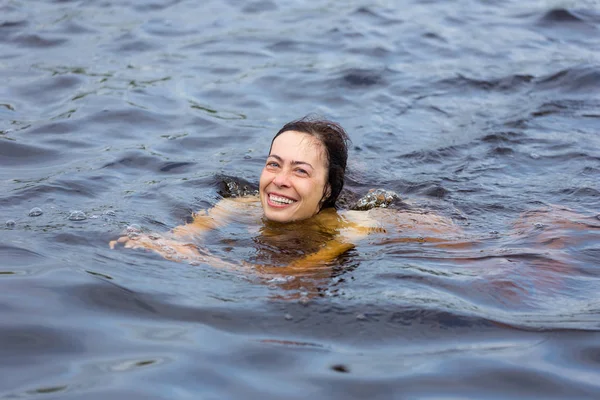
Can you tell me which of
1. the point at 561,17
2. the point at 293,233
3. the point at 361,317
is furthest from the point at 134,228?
the point at 561,17

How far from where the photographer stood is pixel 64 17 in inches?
514

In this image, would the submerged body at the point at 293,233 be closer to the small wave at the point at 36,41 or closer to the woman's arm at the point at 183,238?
the woman's arm at the point at 183,238

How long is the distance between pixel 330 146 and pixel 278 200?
59cm

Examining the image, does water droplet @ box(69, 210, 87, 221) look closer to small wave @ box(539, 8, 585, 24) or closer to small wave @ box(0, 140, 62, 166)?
small wave @ box(0, 140, 62, 166)

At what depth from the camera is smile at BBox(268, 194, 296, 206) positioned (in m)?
6.47

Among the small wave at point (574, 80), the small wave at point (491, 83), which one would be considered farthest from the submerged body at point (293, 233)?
the small wave at point (574, 80)

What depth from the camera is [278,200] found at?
6488mm

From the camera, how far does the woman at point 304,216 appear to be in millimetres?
6082

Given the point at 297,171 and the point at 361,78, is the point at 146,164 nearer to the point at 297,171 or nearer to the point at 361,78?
the point at 297,171

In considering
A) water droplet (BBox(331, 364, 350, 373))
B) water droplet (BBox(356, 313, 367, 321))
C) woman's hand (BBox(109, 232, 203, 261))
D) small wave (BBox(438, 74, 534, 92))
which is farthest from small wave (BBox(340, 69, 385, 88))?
water droplet (BBox(331, 364, 350, 373))

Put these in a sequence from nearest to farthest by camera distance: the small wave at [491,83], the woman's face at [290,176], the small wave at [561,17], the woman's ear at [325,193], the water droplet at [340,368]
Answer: the water droplet at [340,368]
the woman's face at [290,176]
the woman's ear at [325,193]
the small wave at [491,83]
the small wave at [561,17]

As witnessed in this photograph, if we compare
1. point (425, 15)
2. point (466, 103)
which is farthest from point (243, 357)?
point (425, 15)

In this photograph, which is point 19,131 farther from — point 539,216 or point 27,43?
point 539,216

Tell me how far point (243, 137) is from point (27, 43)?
4263 millimetres
